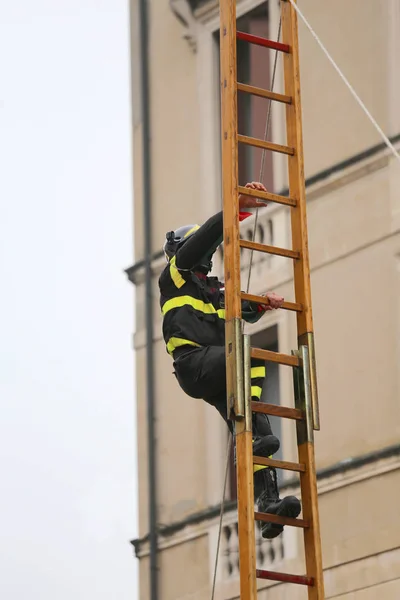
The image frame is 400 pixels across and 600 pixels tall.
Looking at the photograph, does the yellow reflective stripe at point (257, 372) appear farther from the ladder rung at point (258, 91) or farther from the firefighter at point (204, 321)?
the ladder rung at point (258, 91)

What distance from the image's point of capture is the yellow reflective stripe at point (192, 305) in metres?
11.4

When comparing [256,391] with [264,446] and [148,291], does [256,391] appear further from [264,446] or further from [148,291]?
[148,291]

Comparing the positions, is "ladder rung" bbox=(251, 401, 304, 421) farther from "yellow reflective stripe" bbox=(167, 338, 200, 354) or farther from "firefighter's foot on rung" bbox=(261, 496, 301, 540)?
"yellow reflective stripe" bbox=(167, 338, 200, 354)

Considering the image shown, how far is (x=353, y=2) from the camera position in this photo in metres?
19.0

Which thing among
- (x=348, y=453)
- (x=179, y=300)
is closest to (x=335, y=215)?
(x=348, y=453)

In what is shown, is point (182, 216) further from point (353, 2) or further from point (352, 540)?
point (352, 540)

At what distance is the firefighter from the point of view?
1098cm

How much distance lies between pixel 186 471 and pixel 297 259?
883 centimetres

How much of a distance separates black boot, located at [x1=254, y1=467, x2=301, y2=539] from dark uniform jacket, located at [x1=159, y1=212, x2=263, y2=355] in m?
0.89

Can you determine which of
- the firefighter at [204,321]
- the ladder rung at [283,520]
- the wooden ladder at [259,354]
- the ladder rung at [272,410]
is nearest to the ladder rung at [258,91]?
the wooden ladder at [259,354]

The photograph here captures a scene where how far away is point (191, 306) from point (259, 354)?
85 cm

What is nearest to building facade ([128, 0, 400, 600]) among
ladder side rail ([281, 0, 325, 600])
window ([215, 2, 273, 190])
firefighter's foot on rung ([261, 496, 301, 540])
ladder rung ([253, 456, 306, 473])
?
window ([215, 2, 273, 190])

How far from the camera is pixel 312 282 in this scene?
18656mm

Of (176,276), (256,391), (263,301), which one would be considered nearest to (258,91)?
(176,276)
